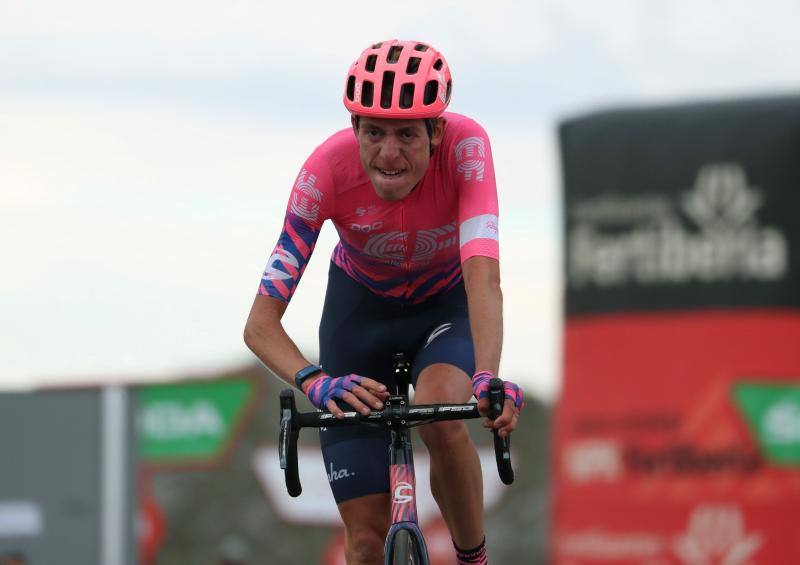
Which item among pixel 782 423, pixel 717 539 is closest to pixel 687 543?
pixel 717 539

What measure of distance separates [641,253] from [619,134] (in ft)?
6.11

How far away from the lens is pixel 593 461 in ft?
75.4

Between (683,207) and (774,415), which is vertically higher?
A: (683,207)

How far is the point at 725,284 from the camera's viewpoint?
75.2ft

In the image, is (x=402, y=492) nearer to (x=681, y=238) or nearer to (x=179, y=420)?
A: (x=179, y=420)

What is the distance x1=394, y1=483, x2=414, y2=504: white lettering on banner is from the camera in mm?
6945

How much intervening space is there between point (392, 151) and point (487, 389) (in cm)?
128

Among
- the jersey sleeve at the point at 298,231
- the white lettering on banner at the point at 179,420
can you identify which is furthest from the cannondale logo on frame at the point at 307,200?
the white lettering on banner at the point at 179,420

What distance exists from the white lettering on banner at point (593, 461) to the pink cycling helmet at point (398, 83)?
53.4 feet

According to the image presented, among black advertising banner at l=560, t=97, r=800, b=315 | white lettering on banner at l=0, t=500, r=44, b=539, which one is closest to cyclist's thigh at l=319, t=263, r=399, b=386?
white lettering on banner at l=0, t=500, r=44, b=539

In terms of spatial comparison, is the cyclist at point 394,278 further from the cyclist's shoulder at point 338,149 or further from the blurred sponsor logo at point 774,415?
the blurred sponsor logo at point 774,415

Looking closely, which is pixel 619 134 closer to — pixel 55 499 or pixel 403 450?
pixel 55 499

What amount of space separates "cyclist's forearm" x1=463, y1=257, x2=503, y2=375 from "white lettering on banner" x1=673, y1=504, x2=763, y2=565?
1584 cm

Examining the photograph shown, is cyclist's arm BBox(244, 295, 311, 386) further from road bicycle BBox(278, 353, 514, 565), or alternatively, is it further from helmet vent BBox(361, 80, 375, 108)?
helmet vent BBox(361, 80, 375, 108)
